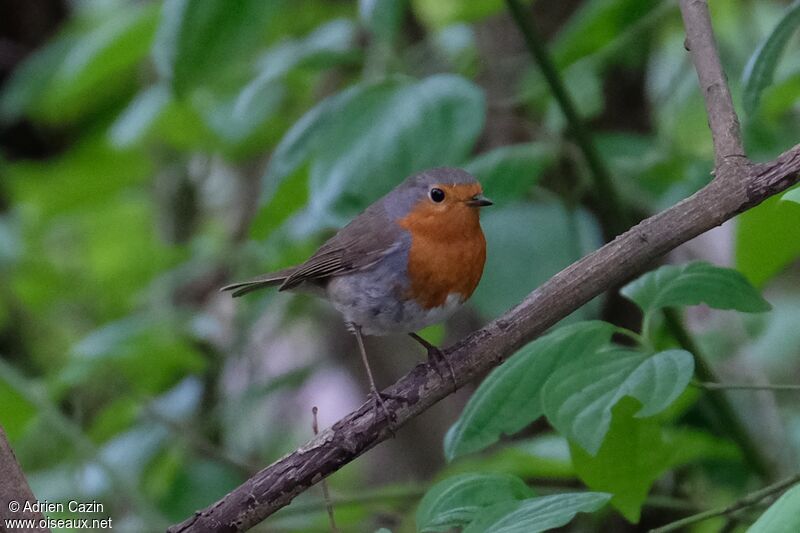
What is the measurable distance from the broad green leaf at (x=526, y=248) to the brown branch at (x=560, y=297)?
95 centimetres

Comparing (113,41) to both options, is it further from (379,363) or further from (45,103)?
(379,363)

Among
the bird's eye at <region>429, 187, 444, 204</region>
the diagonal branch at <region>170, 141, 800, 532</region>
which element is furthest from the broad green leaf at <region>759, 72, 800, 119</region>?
the diagonal branch at <region>170, 141, 800, 532</region>

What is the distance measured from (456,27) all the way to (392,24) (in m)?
1.47

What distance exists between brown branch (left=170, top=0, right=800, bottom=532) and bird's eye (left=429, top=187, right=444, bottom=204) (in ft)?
3.97

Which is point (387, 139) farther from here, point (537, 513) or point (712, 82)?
point (537, 513)

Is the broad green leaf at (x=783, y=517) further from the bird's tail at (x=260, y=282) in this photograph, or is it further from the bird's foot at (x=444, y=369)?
the bird's tail at (x=260, y=282)

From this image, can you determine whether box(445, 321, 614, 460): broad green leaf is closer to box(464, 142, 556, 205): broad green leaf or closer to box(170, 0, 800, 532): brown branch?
box(170, 0, 800, 532): brown branch

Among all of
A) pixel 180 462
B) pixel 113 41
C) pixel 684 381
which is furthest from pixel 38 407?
pixel 684 381

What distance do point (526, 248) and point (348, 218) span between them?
545 mm

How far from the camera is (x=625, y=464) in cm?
212

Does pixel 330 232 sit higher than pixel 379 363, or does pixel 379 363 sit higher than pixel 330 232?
pixel 330 232

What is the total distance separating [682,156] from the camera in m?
3.24

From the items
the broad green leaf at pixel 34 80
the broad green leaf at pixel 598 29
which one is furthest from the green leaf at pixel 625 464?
the broad green leaf at pixel 34 80

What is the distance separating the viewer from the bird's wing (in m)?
3.18
